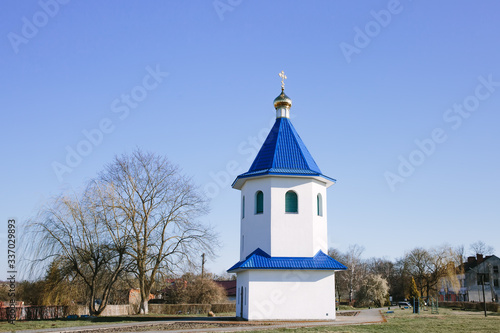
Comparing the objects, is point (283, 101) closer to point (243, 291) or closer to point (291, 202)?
point (291, 202)

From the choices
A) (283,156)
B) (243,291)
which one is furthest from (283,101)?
(243,291)

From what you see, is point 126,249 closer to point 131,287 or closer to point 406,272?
point 131,287

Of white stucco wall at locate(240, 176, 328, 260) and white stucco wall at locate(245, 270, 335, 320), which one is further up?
white stucco wall at locate(240, 176, 328, 260)

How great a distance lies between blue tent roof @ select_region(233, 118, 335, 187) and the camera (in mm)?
20844

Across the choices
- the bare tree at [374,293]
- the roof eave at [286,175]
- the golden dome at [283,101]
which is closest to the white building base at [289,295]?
the roof eave at [286,175]

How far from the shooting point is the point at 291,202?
2070cm

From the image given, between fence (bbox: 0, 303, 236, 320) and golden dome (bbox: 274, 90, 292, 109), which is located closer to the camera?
golden dome (bbox: 274, 90, 292, 109)

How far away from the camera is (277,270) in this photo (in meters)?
19.2

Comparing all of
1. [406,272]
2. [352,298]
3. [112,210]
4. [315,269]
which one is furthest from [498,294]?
[112,210]

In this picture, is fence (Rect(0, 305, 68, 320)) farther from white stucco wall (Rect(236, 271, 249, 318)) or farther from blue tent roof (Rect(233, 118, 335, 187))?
blue tent roof (Rect(233, 118, 335, 187))

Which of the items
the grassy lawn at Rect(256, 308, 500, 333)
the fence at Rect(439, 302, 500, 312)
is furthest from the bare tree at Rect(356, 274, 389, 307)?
the grassy lawn at Rect(256, 308, 500, 333)

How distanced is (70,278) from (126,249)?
3671 millimetres

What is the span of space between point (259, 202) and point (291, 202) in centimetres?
160

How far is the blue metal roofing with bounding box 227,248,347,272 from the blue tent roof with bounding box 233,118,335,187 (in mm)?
3915
